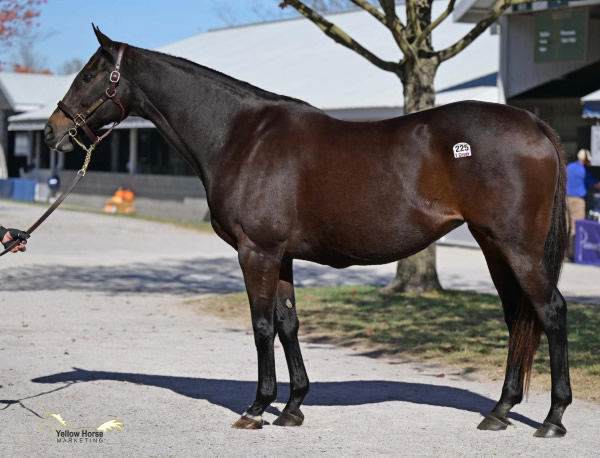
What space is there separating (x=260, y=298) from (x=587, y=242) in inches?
481

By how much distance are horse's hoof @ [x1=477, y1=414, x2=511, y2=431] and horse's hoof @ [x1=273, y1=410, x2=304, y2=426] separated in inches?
44.9

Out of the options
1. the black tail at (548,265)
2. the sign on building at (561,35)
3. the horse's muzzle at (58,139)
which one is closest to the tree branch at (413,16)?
the black tail at (548,265)

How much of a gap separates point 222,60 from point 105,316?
21.6 meters

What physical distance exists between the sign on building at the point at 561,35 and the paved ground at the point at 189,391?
639 cm

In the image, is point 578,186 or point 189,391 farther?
point 578,186

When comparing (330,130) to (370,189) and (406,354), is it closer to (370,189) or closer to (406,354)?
(370,189)

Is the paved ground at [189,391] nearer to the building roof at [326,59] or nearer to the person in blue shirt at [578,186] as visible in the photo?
the person in blue shirt at [578,186]

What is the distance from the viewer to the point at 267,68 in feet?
94.6

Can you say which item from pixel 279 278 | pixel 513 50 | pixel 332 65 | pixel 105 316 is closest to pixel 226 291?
pixel 105 316

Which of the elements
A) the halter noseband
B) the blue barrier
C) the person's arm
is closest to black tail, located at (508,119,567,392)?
the halter noseband

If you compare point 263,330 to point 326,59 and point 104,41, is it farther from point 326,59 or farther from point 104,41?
point 326,59

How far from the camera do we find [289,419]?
636cm

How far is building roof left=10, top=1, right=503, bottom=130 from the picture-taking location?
21609mm

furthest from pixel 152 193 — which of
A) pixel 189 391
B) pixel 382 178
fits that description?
pixel 382 178
